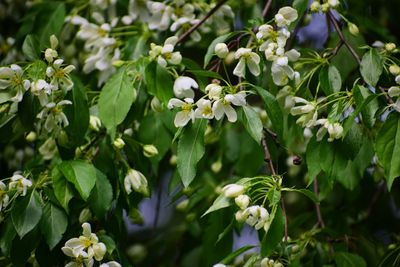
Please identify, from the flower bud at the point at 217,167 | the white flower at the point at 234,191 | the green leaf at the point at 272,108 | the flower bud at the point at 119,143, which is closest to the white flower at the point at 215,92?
the green leaf at the point at 272,108

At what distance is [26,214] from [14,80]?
0.33 metres

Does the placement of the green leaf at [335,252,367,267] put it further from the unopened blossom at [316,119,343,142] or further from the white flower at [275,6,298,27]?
the white flower at [275,6,298,27]

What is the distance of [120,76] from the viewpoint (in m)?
2.12

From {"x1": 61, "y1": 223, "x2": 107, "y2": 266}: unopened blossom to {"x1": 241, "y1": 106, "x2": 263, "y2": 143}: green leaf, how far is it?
45cm

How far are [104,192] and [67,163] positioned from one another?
0.41ft

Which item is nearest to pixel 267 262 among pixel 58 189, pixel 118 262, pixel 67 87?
pixel 118 262

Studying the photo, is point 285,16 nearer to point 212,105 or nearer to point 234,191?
point 212,105

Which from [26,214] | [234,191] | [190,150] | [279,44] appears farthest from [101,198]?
[279,44]

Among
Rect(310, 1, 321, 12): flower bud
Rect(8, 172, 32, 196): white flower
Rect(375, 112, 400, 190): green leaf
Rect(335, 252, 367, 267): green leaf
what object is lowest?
Rect(335, 252, 367, 267): green leaf

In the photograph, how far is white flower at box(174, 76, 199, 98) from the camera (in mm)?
2035

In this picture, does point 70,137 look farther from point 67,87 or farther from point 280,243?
point 280,243

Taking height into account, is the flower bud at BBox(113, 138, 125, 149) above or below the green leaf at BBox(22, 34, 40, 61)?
below

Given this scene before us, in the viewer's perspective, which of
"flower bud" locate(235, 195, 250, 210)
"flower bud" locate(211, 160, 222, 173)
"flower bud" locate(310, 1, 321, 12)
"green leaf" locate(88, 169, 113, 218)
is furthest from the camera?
"flower bud" locate(211, 160, 222, 173)

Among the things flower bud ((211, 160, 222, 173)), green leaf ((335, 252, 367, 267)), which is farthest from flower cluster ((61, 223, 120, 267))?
flower bud ((211, 160, 222, 173))
